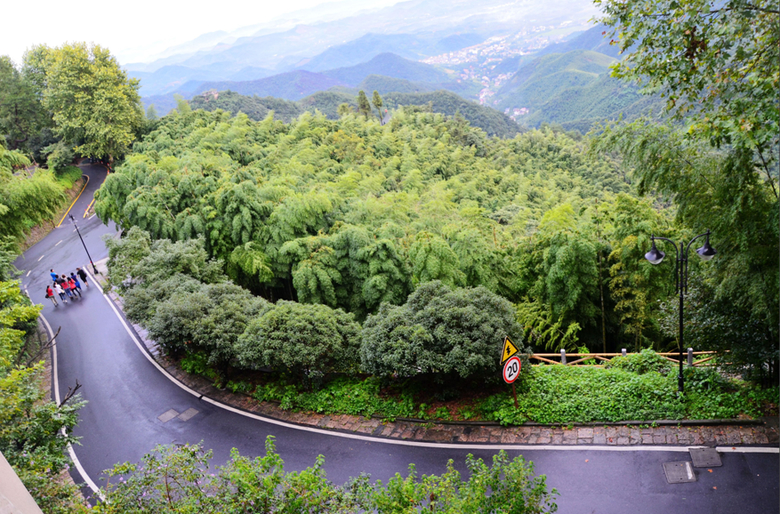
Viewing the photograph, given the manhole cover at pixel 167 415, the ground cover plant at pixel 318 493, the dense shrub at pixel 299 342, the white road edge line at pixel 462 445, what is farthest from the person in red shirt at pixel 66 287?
the ground cover plant at pixel 318 493

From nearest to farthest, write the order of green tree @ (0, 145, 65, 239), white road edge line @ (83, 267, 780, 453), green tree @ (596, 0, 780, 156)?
green tree @ (596, 0, 780, 156) < white road edge line @ (83, 267, 780, 453) < green tree @ (0, 145, 65, 239)

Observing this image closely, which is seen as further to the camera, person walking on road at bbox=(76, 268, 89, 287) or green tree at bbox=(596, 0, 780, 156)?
person walking on road at bbox=(76, 268, 89, 287)

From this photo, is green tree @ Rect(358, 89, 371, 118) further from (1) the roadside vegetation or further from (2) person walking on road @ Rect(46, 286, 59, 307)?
(1) the roadside vegetation

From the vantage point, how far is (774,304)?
6.44 metres

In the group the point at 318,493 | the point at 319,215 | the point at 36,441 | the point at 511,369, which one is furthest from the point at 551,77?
the point at 36,441

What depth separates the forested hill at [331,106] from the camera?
200ft

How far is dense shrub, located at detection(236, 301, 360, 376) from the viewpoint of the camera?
9633mm

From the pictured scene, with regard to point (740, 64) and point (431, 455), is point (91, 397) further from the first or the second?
point (740, 64)

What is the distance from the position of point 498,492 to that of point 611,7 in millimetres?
6874

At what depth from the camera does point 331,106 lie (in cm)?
9344

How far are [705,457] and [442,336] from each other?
4.55 meters

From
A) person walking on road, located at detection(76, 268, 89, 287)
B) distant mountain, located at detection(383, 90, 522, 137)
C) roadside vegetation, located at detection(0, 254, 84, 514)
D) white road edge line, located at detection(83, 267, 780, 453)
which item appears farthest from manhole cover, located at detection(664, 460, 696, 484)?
distant mountain, located at detection(383, 90, 522, 137)

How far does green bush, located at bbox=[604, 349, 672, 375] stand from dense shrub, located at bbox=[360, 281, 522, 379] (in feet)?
8.41

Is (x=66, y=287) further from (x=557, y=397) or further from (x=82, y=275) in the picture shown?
(x=557, y=397)
